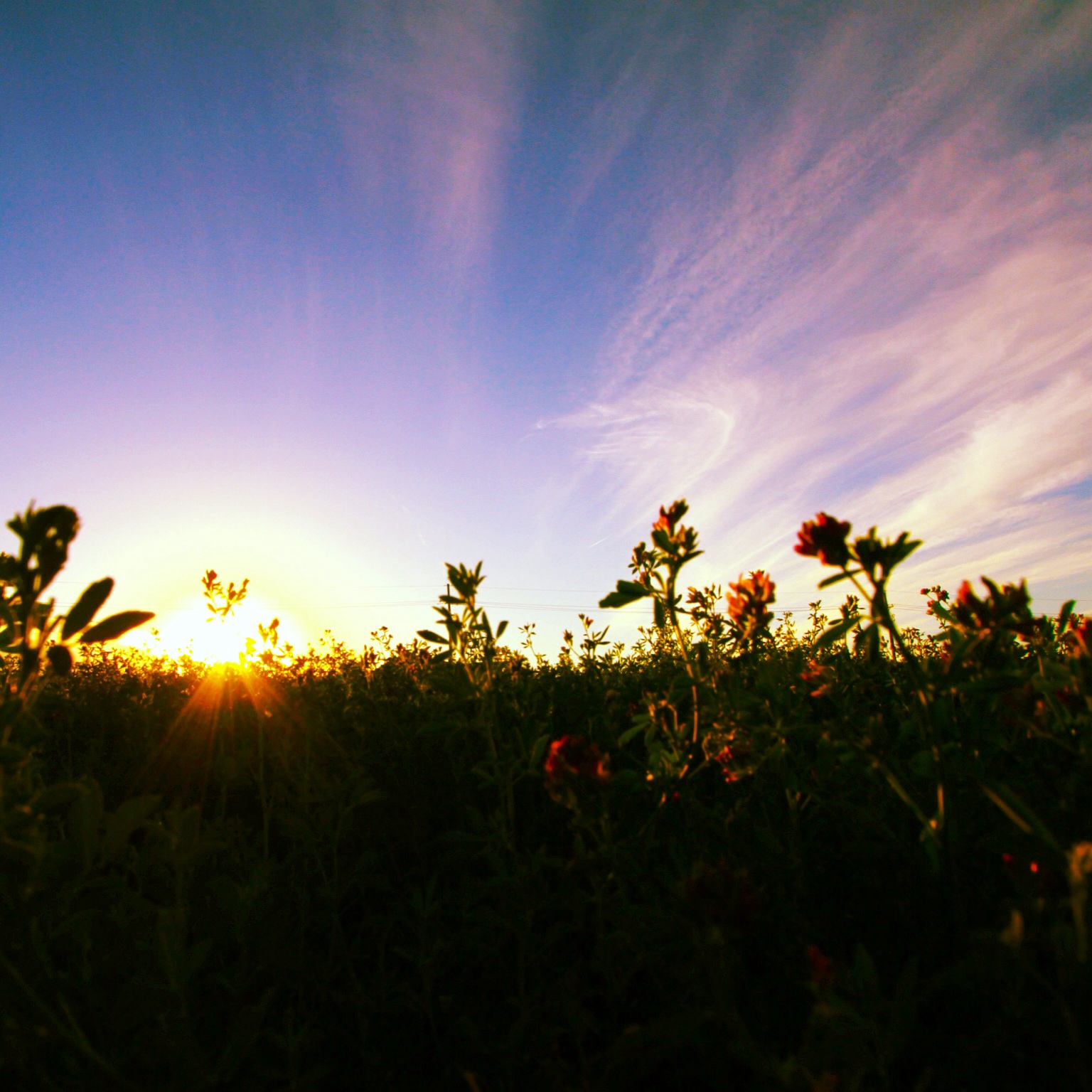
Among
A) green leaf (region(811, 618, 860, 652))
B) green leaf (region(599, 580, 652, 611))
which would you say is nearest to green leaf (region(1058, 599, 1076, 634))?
green leaf (region(811, 618, 860, 652))

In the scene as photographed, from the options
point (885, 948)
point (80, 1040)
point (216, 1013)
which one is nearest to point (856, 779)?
point (885, 948)

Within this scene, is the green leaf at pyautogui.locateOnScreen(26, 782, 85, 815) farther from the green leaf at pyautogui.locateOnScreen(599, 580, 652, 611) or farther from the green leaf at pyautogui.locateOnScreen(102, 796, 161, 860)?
the green leaf at pyautogui.locateOnScreen(599, 580, 652, 611)

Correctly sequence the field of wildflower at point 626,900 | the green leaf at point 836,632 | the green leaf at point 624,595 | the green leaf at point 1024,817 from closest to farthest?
the green leaf at point 1024,817 < the field of wildflower at point 626,900 < the green leaf at point 836,632 < the green leaf at point 624,595

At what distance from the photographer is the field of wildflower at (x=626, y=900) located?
1.15m

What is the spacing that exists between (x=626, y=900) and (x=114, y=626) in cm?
140

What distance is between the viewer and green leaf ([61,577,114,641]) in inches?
46.6

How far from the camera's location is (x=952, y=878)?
4.81ft

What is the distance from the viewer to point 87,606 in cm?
119

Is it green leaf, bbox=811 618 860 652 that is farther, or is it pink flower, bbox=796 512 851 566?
green leaf, bbox=811 618 860 652

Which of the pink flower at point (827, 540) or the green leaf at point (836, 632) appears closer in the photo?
the pink flower at point (827, 540)

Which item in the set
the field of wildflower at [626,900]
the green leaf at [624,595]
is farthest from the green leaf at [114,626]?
the green leaf at [624,595]

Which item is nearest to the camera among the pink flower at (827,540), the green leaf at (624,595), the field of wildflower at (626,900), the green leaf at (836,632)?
the field of wildflower at (626,900)

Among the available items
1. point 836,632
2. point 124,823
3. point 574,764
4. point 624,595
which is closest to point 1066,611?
point 836,632

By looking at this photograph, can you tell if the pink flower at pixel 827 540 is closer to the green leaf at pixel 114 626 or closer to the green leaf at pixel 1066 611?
the green leaf at pixel 1066 611
